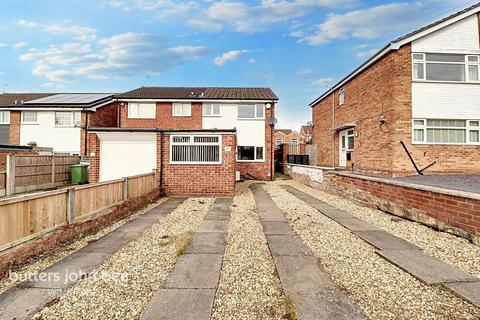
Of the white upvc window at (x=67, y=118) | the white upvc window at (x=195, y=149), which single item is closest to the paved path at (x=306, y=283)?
the white upvc window at (x=195, y=149)

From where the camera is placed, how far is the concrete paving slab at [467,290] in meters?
2.73

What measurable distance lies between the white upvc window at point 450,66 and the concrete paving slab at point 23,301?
1457 centimetres

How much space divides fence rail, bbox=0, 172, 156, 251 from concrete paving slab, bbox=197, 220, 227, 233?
8.57 feet

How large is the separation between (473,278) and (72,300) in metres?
5.21

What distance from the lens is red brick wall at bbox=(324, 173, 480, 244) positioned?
480 cm

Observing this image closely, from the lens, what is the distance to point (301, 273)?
346cm

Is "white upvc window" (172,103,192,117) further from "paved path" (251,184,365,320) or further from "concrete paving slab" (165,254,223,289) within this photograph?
"concrete paving slab" (165,254,223,289)

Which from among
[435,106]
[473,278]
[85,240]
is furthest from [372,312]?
[435,106]

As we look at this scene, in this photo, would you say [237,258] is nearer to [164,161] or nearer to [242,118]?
[164,161]

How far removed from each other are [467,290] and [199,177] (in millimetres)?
8695

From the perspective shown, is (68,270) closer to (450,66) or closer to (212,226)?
(212,226)

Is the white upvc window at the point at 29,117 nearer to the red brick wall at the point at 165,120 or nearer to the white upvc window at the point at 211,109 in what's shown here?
the red brick wall at the point at 165,120

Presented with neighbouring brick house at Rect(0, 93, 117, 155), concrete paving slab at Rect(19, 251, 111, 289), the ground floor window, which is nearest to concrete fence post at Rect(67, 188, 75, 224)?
concrete paving slab at Rect(19, 251, 111, 289)

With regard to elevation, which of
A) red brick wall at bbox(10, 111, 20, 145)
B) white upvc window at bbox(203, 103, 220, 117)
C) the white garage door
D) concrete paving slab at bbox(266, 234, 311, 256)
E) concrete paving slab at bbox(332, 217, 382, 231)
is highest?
white upvc window at bbox(203, 103, 220, 117)
